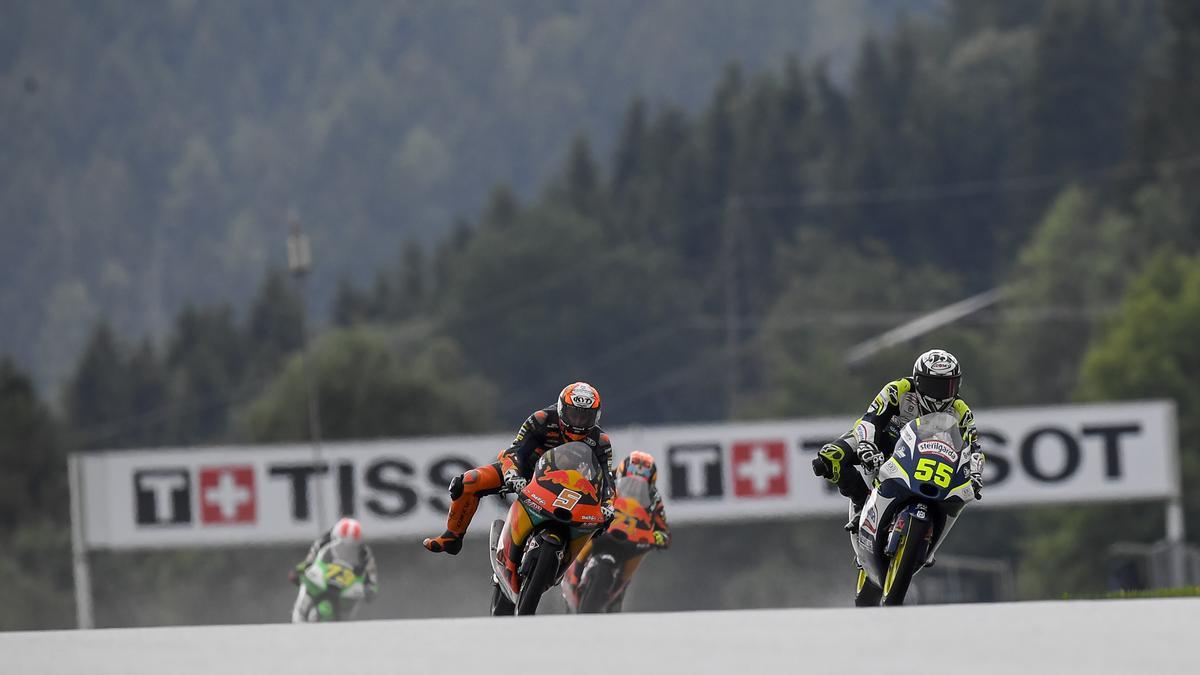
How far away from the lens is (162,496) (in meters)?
33.1

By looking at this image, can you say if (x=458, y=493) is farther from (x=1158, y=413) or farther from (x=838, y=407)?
(x=838, y=407)

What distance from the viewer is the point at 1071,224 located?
107 metres

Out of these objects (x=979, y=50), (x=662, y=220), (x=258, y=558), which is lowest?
(x=258, y=558)

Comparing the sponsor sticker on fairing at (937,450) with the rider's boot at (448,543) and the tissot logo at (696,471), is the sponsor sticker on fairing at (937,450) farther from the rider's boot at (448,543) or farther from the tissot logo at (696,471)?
the tissot logo at (696,471)

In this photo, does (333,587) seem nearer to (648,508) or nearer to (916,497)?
(648,508)

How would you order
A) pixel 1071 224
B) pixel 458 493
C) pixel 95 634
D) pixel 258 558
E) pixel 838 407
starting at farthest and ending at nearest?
1. pixel 1071 224
2. pixel 838 407
3. pixel 258 558
4. pixel 458 493
5. pixel 95 634

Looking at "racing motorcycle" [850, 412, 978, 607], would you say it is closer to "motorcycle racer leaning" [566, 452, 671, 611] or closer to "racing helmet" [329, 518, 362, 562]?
"motorcycle racer leaning" [566, 452, 671, 611]

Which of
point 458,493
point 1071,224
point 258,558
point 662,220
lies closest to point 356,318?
point 662,220

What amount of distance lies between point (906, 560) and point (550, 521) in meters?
2.40

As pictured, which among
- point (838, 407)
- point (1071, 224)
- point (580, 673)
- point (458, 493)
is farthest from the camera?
point (1071, 224)

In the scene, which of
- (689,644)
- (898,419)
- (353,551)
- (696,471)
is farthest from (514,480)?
(696,471)

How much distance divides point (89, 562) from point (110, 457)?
167 centimetres

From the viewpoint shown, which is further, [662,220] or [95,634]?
[662,220]

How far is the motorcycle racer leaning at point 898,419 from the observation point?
12117 millimetres
